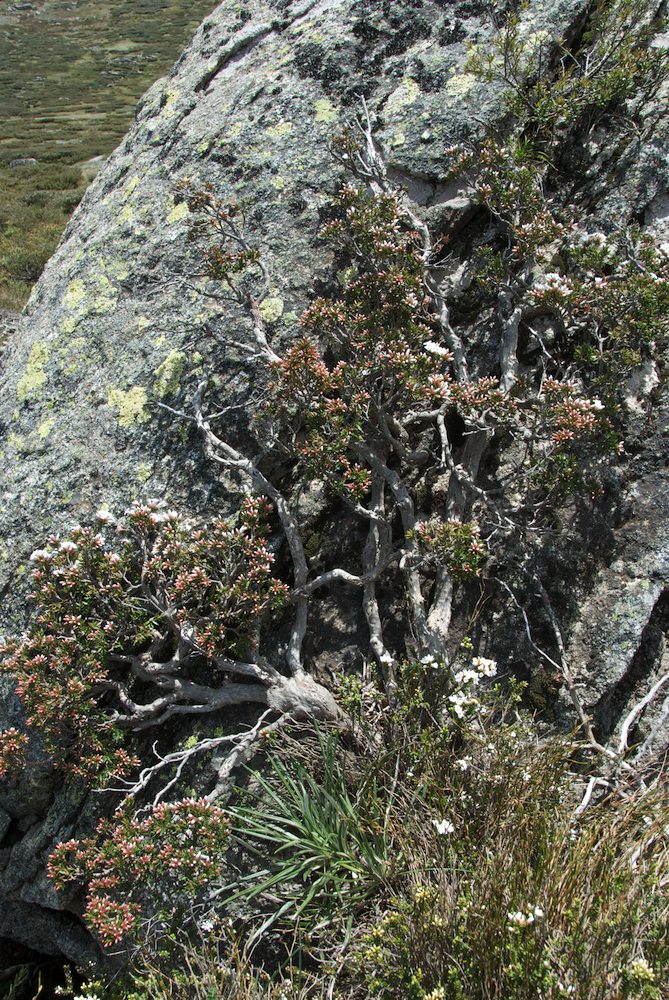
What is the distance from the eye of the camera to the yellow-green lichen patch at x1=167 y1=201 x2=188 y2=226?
5582mm

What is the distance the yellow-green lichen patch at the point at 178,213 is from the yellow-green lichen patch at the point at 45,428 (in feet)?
5.85

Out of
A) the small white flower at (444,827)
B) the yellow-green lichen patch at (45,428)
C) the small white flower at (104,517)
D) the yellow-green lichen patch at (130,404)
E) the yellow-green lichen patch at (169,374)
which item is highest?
the yellow-green lichen patch at (169,374)

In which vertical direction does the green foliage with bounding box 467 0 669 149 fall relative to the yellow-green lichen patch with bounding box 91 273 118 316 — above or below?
above

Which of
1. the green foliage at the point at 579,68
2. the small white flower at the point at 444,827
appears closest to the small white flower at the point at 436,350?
the green foliage at the point at 579,68

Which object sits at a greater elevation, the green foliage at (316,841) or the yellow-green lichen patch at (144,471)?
the yellow-green lichen patch at (144,471)

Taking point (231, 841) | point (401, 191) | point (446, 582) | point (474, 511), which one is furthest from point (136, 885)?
point (401, 191)

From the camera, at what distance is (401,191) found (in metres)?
5.08

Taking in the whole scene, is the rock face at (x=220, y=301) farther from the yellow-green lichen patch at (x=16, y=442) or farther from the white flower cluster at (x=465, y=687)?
the white flower cluster at (x=465, y=687)

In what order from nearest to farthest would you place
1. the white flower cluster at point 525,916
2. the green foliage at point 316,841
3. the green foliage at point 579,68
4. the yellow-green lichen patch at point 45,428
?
the white flower cluster at point 525,916 → the green foliage at point 316,841 → the green foliage at point 579,68 → the yellow-green lichen patch at point 45,428

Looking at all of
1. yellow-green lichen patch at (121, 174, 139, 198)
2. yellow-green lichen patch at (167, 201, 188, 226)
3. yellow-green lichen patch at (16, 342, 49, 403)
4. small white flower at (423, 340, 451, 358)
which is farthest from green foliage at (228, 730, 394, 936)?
yellow-green lichen patch at (121, 174, 139, 198)

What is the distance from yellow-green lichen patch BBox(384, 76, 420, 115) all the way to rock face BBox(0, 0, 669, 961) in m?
0.01

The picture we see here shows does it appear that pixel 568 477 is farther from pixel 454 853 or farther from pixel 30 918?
pixel 30 918

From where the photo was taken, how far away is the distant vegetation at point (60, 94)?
25.4m

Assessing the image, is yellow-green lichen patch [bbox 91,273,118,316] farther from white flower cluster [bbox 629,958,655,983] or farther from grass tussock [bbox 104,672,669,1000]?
white flower cluster [bbox 629,958,655,983]
